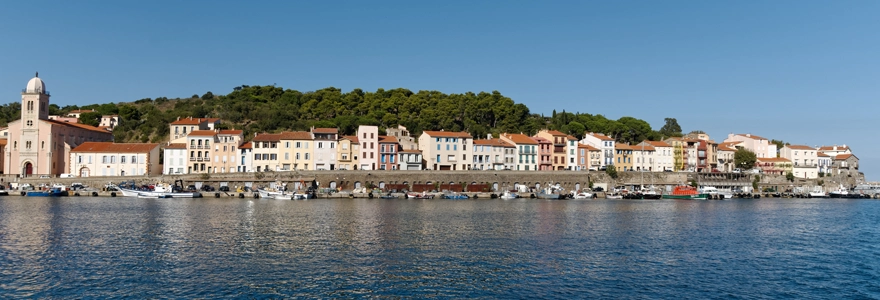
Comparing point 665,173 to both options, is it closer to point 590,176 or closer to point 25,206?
point 590,176

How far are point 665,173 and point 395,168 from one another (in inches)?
1430

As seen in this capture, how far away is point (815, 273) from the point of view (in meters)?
23.5

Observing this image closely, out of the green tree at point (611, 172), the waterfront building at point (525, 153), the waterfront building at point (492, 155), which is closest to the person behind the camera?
the green tree at point (611, 172)

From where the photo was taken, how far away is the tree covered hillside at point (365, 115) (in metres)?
95.8

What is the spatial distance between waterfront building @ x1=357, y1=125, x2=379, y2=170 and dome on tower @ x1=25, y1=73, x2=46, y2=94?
126ft

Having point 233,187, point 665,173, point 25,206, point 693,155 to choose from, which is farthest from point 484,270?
point 693,155

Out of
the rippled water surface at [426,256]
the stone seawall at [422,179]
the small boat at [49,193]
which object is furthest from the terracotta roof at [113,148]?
the rippled water surface at [426,256]

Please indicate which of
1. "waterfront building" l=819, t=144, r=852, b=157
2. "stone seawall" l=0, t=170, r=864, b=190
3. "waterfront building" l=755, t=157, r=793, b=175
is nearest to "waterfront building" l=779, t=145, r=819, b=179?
"waterfront building" l=755, t=157, r=793, b=175

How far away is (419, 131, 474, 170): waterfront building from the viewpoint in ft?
257

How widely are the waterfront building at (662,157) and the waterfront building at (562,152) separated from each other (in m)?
13.1

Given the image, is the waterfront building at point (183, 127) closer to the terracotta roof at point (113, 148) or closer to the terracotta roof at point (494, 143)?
the terracotta roof at point (113, 148)

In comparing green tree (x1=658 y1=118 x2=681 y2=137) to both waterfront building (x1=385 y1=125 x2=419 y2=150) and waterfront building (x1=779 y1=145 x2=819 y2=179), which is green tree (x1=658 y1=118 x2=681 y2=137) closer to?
waterfront building (x1=779 y1=145 x2=819 y2=179)

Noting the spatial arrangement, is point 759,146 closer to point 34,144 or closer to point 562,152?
point 562,152

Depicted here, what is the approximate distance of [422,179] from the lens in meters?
Result: 73.4
